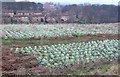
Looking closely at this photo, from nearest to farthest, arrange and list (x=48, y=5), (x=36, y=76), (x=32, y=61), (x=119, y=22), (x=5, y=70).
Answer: (x=36, y=76) → (x=5, y=70) → (x=32, y=61) → (x=48, y=5) → (x=119, y=22)

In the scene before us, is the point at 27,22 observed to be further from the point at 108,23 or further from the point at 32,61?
the point at 32,61

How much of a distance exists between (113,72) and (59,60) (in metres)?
1.99

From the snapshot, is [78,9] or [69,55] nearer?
[69,55]

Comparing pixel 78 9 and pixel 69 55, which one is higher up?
pixel 69 55

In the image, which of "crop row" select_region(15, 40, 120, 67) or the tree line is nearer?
"crop row" select_region(15, 40, 120, 67)

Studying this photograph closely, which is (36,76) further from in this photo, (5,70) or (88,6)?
(88,6)

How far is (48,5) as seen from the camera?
55.1 ft

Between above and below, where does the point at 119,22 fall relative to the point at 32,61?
below

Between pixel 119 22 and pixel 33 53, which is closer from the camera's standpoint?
pixel 33 53

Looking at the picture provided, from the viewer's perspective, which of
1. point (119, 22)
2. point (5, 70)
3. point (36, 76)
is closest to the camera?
point (36, 76)

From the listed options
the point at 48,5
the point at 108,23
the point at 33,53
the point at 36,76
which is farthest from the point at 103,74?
the point at 108,23

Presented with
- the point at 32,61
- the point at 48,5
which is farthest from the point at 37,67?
the point at 48,5

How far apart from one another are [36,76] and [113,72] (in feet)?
5.42

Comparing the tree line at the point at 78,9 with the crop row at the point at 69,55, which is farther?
the tree line at the point at 78,9
